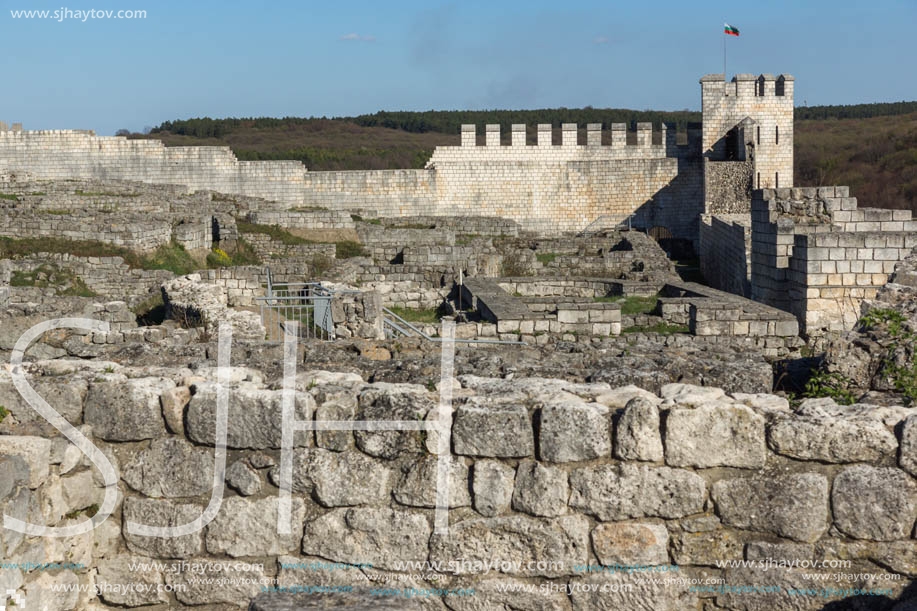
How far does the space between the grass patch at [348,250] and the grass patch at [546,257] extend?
423 cm

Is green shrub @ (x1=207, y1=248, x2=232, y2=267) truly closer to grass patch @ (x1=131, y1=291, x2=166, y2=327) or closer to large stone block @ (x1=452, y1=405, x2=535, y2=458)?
grass patch @ (x1=131, y1=291, x2=166, y2=327)

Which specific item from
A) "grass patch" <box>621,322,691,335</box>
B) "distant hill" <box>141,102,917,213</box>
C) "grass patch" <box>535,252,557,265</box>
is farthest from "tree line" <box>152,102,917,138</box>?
"grass patch" <box>621,322,691,335</box>

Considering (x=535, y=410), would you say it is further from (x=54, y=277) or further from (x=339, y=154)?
(x=339, y=154)

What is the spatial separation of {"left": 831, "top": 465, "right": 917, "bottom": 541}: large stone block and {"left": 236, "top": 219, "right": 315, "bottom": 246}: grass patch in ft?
70.5

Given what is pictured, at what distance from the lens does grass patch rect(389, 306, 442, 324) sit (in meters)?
15.8

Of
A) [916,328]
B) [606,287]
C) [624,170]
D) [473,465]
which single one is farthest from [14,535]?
[624,170]

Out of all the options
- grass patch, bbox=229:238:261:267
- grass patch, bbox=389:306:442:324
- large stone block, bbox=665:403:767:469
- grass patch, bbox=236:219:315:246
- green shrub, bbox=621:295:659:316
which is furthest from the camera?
grass patch, bbox=236:219:315:246

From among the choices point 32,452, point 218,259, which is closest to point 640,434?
point 32,452

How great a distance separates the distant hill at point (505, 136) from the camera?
44.8 meters

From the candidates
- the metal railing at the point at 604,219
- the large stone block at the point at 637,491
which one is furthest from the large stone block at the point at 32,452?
the metal railing at the point at 604,219

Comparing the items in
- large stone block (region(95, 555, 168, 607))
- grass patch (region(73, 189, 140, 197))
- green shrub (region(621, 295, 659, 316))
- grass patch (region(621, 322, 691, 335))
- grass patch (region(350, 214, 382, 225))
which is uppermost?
grass patch (region(73, 189, 140, 197))

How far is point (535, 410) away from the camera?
12.2 ft

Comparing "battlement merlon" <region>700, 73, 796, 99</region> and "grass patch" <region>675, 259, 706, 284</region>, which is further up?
"battlement merlon" <region>700, 73, 796, 99</region>

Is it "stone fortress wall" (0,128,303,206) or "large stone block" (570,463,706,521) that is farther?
"stone fortress wall" (0,128,303,206)
